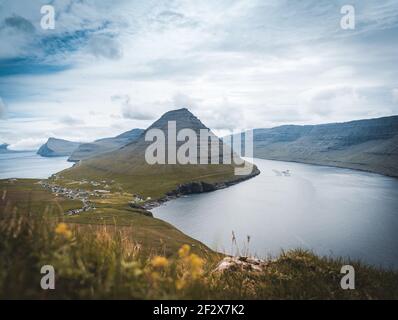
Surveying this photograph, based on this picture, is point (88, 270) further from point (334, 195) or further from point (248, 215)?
point (334, 195)

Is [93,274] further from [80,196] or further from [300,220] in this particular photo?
[80,196]

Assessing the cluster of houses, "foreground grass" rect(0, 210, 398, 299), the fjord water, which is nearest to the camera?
"foreground grass" rect(0, 210, 398, 299)

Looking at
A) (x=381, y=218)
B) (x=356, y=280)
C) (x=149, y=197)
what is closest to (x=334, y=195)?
(x=381, y=218)

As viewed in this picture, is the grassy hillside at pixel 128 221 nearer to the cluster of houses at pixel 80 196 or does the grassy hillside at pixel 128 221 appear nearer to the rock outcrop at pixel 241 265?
the cluster of houses at pixel 80 196

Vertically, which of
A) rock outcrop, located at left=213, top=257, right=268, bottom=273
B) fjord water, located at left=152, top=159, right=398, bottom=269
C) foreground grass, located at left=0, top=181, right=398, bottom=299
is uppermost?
foreground grass, located at left=0, top=181, right=398, bottom=299

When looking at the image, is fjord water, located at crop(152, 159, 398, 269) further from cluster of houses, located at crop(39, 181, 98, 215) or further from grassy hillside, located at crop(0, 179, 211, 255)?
cluster of houses, located at crop(39, 181, 98, 215)

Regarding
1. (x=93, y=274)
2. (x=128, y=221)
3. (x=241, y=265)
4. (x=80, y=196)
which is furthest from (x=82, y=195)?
(x=93, y=274)

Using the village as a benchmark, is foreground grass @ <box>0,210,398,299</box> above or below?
above

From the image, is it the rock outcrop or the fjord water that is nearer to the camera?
the rock outcrop

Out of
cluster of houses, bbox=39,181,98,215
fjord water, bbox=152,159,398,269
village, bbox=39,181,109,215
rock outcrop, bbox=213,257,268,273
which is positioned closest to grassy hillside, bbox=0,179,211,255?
cluster of houses, bbox=39,181,98,215
